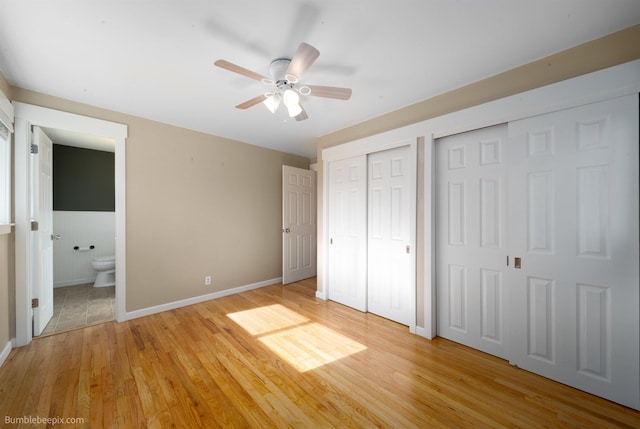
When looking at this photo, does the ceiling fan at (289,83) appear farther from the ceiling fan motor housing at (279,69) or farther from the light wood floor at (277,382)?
the light wood floor at (277,382)

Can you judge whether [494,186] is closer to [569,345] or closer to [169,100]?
[569,345]

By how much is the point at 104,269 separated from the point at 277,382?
13.2 ft

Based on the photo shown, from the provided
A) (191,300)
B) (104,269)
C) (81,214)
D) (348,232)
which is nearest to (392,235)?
(348,232)

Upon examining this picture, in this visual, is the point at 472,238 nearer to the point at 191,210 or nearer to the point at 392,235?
the point at 392,235

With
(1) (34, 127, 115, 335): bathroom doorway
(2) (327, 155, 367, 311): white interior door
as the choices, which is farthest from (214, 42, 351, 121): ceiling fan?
(1) (34, 127, 115, 335): bathroom doorway

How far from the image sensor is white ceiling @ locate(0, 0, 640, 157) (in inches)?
58.9

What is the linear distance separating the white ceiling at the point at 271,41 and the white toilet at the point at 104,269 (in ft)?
9.10

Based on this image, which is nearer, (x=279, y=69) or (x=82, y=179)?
(x=279, y=69)

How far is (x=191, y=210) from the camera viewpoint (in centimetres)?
354

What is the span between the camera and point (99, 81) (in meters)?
2.29

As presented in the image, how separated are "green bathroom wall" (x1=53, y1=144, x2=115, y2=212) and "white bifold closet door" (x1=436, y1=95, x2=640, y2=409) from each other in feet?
18.6

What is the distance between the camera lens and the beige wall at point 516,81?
1.69 metres

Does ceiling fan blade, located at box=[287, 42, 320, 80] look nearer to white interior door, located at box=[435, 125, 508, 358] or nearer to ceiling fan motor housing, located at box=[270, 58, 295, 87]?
ceiling fan motor housing, located at box=[270, 58, 295, 87]

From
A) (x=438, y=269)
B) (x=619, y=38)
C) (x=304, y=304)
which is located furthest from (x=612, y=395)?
(x=304, y=304)
